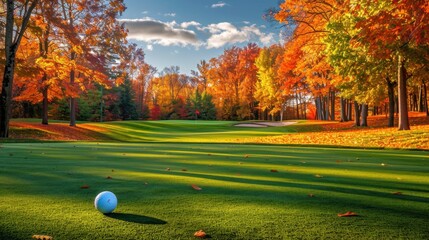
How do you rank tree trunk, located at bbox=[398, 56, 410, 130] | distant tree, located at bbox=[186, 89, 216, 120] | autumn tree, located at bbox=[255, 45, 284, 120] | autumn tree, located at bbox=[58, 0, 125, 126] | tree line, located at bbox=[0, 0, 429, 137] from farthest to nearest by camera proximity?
1. distant tree, located at bbox=[186, 89, 216, 120]
2. autumn tree, located at bbox=[255, 45, 284, 120]
3. autumn tree, located at bbox=[58, 0, 125, 126]
4. tree trunk, located at bbox=[398, 56, 410, 130]
5. tree line, located at bbox=[0, 0, 429, 137]

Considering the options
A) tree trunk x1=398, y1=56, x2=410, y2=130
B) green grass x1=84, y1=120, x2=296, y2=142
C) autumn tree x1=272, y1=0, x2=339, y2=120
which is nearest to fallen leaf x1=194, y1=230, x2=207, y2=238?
autumn tree x1=272, y1=0, x2=339, y2=120

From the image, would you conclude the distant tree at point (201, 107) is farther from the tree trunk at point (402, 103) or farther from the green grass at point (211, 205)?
the green grass at point (211, 205)

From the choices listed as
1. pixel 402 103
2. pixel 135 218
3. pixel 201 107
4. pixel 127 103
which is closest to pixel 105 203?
pixel 135 218

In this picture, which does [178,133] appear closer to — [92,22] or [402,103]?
[92,22]

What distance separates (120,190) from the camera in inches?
179

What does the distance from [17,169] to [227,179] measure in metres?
3.51

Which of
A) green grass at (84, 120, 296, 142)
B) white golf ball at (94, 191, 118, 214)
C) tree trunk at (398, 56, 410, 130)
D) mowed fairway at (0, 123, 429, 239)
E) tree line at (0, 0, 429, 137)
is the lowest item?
green grass at (84, 120, 296, 142)

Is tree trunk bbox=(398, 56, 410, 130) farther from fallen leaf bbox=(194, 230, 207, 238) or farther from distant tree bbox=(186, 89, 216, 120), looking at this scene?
distant tree bbox=(186, 89, 216, 120)

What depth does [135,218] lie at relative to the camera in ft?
10.8

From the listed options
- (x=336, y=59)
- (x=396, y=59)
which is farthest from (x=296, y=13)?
(x=396, y=59)

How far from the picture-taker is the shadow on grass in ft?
10.5

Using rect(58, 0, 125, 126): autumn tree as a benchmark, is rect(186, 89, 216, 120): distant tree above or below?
below

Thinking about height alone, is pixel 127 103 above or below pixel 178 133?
above

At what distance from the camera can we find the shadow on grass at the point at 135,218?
3.19 m
